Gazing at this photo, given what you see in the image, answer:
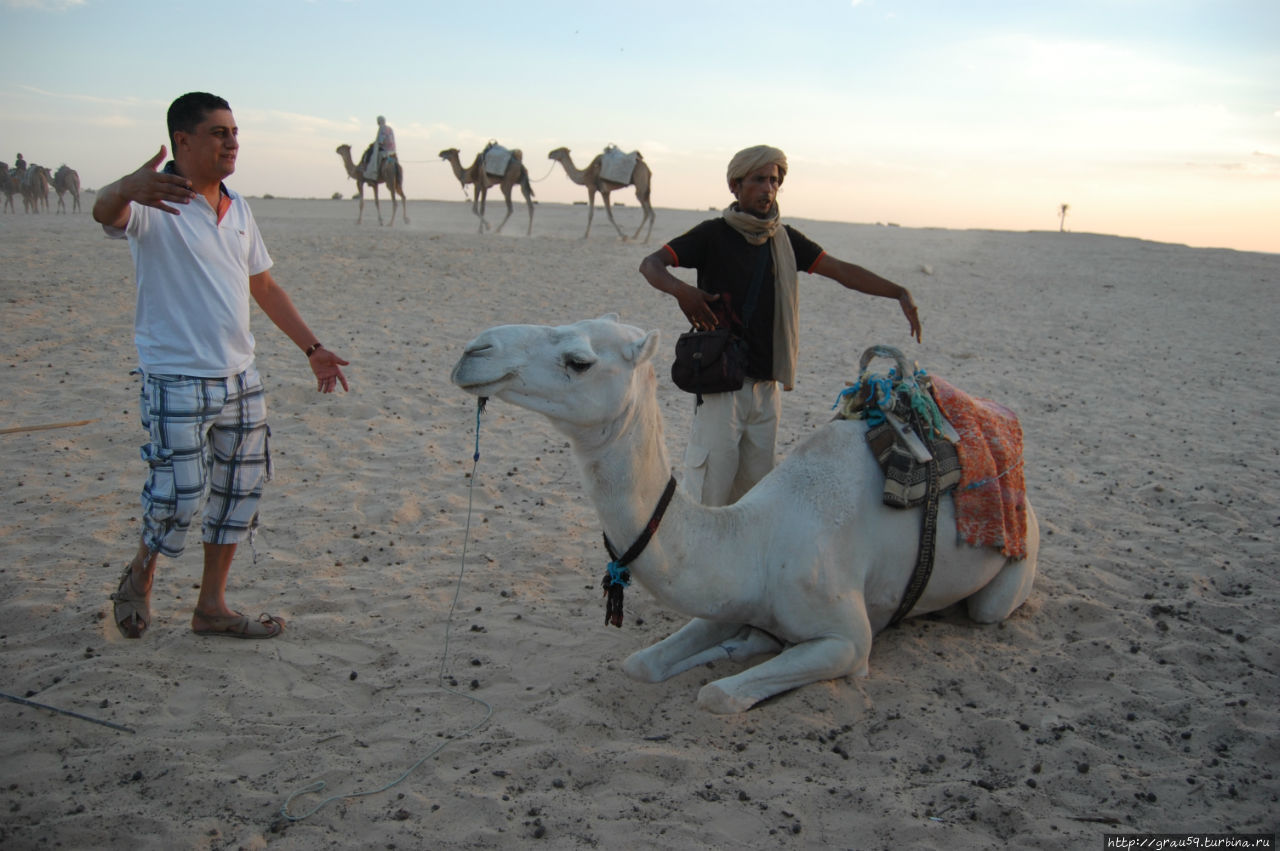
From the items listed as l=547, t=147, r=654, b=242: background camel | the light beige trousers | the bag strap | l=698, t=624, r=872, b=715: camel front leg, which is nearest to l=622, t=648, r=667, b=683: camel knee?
l=698, t=624, r=872, b=715: camel front leg

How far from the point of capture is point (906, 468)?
348cm

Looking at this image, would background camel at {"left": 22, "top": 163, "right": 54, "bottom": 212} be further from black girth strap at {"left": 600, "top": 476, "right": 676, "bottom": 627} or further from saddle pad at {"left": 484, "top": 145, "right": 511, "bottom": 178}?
black girth strap at {"left": 600, "top": 476, "right": 676, "bottom": 627}

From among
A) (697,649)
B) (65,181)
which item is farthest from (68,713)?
(65,181)

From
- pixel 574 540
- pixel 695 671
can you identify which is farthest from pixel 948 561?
pixel 574 540

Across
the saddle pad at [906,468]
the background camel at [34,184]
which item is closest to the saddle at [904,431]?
the saddle pad at [906,468]

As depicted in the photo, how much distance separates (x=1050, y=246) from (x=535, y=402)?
25523 millimetres

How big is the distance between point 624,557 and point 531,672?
925mm

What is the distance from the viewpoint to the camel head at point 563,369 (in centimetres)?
262

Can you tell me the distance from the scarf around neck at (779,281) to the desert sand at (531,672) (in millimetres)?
1318

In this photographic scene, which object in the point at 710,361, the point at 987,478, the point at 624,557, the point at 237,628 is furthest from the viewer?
the point at 237,628

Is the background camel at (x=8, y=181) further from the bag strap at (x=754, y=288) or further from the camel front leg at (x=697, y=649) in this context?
the camel front leg at (x=697, y=649)

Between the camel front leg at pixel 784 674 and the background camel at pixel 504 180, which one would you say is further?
the background camel at pixel 504 180

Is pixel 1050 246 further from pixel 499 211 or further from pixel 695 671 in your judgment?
pixel 695 671

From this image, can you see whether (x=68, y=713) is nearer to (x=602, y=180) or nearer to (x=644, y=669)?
(x=644, y=669)
